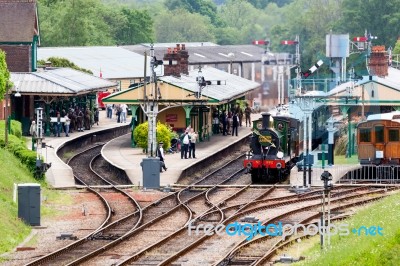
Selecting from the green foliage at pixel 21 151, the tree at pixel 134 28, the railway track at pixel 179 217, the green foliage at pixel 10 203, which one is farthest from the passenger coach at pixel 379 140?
the tree at pixel 134 28

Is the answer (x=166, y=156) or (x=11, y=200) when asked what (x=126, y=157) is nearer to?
(x=166, y=156)

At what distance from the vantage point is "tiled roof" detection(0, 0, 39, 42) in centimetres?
6594

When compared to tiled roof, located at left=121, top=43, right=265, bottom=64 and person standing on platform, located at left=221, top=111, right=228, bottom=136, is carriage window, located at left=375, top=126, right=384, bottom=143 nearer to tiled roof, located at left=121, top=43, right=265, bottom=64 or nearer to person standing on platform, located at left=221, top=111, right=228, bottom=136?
person standing on platform, located at left=221, top=111, right=228, bottom=136

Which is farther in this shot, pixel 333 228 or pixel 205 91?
pixel 205 91

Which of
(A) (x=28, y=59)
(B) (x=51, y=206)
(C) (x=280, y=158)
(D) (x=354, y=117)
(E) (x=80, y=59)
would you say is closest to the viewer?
(B) (x=51, y=206)

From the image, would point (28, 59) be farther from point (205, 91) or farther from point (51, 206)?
point (51, 206)

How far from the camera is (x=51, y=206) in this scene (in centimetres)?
3609

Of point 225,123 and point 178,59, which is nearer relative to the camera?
point 225,123

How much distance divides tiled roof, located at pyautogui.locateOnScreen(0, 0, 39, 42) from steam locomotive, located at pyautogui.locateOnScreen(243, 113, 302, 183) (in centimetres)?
2413

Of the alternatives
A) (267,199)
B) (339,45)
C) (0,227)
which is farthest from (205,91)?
(0,227)

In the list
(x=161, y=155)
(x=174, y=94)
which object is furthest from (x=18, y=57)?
(x=161, y=155)

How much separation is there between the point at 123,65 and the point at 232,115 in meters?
27.1

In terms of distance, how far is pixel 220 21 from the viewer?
28.9 metres

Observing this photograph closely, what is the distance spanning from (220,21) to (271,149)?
15.2 meters
